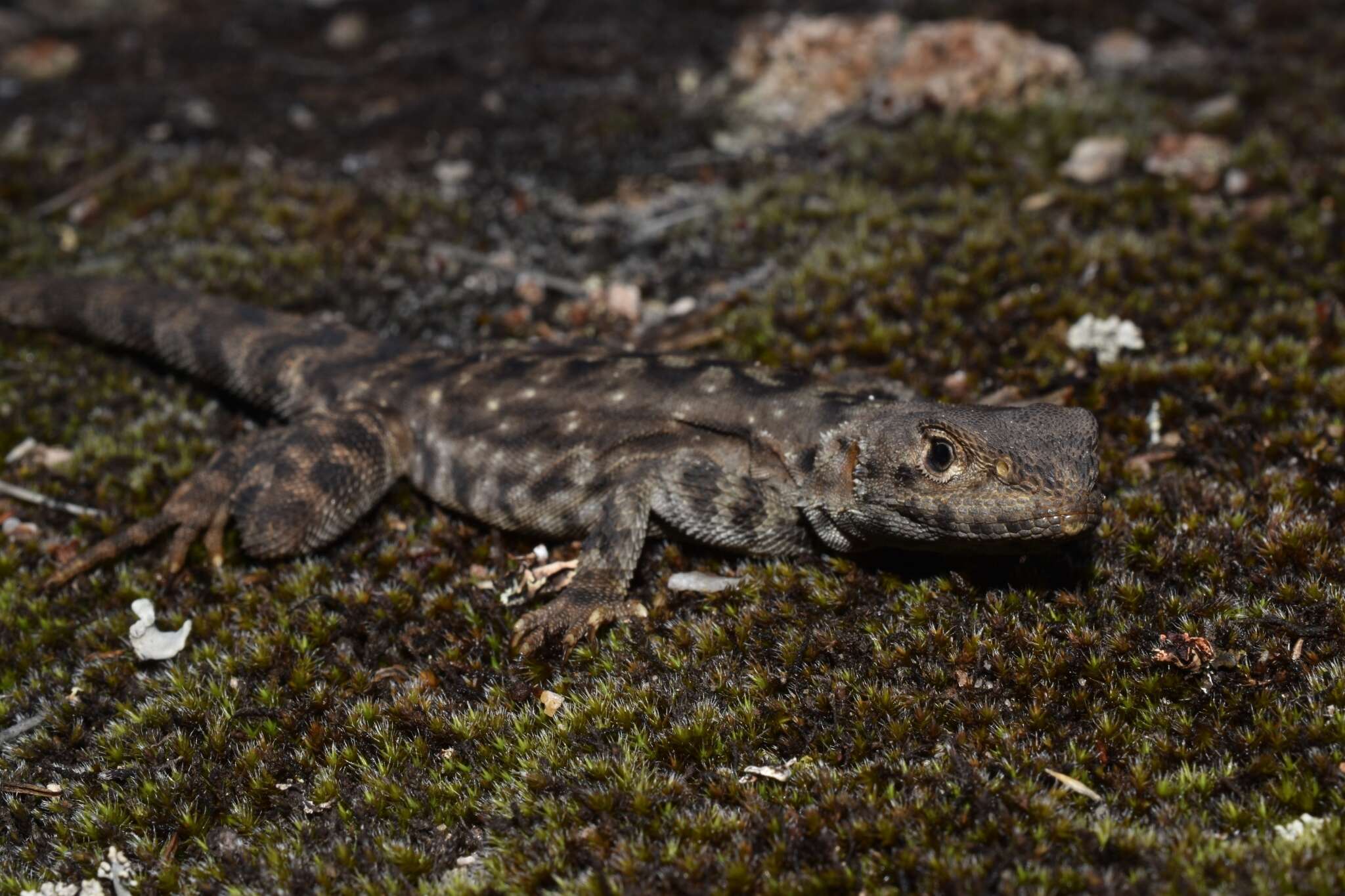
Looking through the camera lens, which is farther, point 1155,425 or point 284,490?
point 1155,425

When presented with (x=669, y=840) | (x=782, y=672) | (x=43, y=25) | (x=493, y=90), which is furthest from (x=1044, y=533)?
(x=43, y=25)

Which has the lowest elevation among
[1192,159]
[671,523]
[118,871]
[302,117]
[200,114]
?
[118,871]

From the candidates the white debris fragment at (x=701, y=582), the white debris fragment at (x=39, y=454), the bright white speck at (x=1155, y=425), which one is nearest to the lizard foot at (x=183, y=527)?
the white debris fragment at (x=39, y=454)

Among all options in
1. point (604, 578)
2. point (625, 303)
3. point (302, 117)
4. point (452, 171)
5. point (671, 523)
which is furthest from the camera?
point (302, 117)

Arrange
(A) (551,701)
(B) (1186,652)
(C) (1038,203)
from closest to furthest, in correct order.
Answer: (B) (1186,652), (A) (551,701), (C) (1038,203)

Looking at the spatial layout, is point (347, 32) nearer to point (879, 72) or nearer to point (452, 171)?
point (452, 171)

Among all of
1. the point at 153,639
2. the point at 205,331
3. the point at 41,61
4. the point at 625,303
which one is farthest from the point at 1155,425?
the point at 41,61

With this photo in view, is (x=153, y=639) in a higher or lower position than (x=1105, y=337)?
lower
